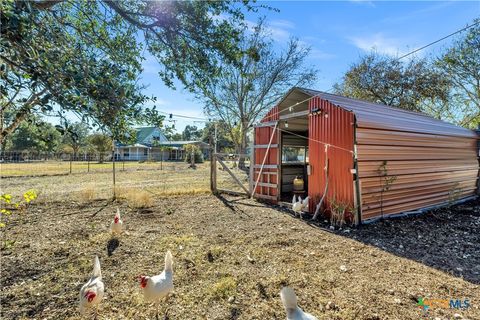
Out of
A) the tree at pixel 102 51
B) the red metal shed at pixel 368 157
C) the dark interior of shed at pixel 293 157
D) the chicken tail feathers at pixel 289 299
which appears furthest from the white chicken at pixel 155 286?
the dark interior of shed at pixel 293 157

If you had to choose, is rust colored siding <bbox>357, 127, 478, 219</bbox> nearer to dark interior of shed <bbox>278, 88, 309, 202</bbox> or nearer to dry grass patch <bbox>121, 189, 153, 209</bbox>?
dark interior of shed <bbox>278, 88, 309, 202</bbox>

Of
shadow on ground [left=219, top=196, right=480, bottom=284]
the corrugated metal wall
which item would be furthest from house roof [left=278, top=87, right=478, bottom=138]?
shadow on ground [left=219, top=196, right=480, bottom=284]

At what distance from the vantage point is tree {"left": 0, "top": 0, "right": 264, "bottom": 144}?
4.77ft

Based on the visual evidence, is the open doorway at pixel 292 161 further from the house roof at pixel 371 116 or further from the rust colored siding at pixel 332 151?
the rust colored siding at pixel 332 151

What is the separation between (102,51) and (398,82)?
17678mm

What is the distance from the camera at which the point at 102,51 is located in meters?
3.05

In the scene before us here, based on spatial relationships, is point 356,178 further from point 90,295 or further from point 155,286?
point 90,295

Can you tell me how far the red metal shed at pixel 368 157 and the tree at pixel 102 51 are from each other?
159 inches

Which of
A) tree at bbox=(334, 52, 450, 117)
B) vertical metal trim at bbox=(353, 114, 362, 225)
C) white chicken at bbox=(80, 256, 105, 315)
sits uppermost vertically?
tree at bbox=(334, 52, 450, 117)

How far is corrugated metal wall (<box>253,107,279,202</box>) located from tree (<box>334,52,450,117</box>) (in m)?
11.0

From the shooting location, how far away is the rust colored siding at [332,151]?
6.11m

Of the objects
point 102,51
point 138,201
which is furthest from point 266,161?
point 102,51

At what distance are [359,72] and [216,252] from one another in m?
16.5

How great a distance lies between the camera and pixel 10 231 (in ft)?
16.6
